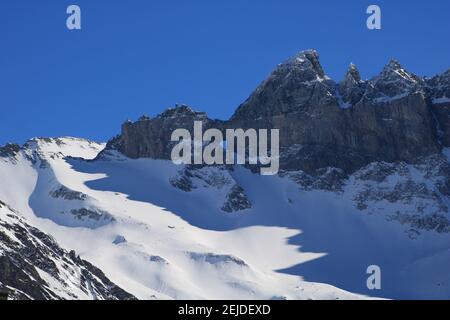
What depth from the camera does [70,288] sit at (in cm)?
19250
